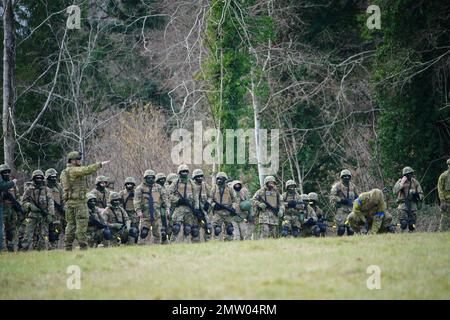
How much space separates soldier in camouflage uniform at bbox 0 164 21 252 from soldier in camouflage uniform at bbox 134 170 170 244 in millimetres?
2997

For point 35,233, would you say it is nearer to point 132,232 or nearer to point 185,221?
point 132,232

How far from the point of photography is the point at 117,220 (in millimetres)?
23891

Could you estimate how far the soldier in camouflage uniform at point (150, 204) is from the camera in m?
24.1

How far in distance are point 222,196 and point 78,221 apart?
17.2ft

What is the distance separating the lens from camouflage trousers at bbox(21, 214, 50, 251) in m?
23.7

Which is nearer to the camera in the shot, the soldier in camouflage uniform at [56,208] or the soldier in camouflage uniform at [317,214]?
the soldier in camouflage uniform at [56,208]

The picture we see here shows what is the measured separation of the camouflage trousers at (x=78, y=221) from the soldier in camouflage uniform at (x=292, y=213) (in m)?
6.38

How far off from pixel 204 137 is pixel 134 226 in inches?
613

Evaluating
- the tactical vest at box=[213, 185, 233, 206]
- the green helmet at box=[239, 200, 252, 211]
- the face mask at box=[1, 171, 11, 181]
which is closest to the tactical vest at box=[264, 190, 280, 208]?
the green helmet at box=[239, 200, 252, 211]

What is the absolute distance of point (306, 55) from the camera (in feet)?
119

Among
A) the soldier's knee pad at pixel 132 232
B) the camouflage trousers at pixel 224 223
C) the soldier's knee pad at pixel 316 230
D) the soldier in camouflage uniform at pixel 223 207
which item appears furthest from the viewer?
the soldier's knee pad at pixel 316 230

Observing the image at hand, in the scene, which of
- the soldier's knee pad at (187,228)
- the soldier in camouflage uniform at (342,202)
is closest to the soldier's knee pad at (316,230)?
the soldier in camouflage uniform at (342,202)

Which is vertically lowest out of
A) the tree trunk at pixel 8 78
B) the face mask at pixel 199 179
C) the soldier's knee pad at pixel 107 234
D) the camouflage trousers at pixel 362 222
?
the soldier's knee pad at pixel 107 234

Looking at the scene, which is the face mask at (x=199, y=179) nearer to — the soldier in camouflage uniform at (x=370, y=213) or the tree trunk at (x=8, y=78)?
the soldier in camouflage uniform at (x=370, y=213)
